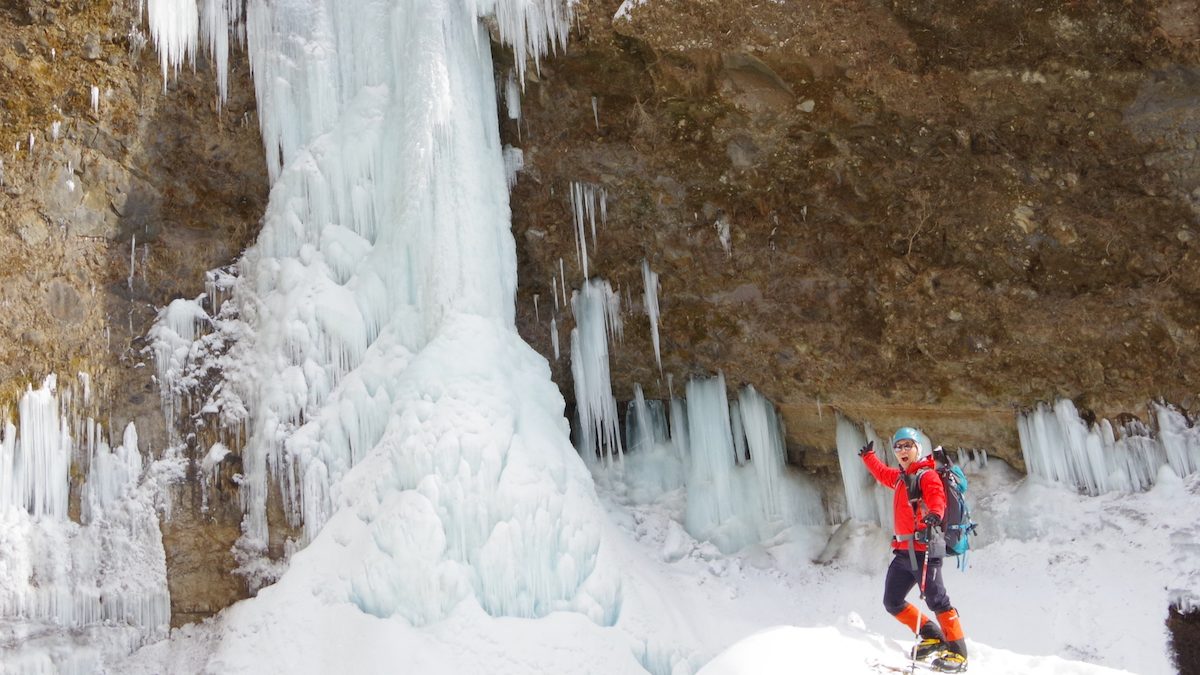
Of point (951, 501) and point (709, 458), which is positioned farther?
point (709, 458)

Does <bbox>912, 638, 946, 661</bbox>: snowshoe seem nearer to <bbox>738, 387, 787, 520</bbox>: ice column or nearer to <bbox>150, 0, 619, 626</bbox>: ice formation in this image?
<bbox>150, 0, 619, 626</bbox>: ice formation

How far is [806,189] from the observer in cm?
951

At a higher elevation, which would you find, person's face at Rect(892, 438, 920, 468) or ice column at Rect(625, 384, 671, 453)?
ice column at Rect(625, 384, 671, 453)

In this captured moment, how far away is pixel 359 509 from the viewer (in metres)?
8.23

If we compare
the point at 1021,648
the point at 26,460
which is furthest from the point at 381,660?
the point at 1021,648

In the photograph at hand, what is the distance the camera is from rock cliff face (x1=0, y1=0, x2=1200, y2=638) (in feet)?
28.1

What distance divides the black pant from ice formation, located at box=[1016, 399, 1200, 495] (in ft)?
10.7

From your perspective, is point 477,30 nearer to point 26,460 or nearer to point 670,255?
point 670,255

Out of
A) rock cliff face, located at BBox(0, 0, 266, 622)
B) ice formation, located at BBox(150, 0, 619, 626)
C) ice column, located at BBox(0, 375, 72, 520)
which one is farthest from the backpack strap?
ice column, located at BBox(0, 375, 72, 520)

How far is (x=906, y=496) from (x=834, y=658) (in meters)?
1.06

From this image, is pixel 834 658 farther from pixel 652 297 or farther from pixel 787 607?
pixel 652 297

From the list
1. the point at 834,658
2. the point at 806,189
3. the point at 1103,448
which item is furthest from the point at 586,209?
the point at 834,658

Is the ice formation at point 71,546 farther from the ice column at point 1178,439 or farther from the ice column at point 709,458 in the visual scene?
the ice column at point 1178,439

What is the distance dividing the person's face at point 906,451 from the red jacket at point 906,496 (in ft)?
0.19
